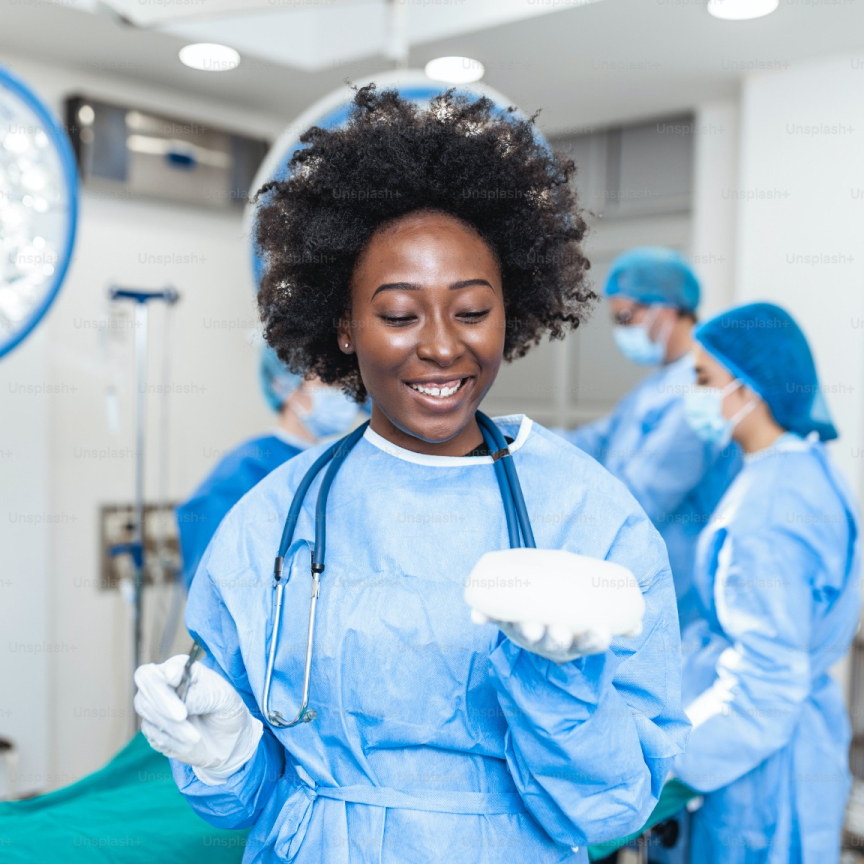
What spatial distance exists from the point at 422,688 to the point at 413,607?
8 cm

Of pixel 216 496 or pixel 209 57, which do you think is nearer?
pixel 216 496

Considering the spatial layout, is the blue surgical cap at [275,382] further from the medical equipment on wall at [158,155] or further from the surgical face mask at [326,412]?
the medical equipment on wall at [158,155]

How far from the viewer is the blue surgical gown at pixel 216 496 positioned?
A: 2.08 meters

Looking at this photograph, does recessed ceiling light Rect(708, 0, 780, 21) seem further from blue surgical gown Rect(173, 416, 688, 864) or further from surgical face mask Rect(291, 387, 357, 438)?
blue surgical gown Rect(173, 416, 688, 864)

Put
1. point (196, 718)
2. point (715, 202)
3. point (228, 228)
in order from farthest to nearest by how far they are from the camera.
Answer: point (228, 228) < point (715, 202) < point (196, 718)

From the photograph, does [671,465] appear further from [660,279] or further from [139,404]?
[139,404]

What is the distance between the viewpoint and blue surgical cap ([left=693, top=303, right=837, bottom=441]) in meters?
1.76

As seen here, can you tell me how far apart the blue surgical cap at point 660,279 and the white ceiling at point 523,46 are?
627 millimetres

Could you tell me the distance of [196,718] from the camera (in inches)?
34.9

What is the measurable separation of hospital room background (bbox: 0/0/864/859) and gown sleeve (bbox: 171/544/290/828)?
5.38 ft

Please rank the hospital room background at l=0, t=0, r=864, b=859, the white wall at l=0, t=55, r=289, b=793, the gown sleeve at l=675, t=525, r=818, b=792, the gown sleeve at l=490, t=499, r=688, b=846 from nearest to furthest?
the gown sleeve at l=490, t=499, r=688, b=846, the gown sleeve at l=675, t=525, r=818, b=792, the hospital room background at l=0, t=0, r=864, b=859, the white wall at l=0, t=55, r=289, b=793

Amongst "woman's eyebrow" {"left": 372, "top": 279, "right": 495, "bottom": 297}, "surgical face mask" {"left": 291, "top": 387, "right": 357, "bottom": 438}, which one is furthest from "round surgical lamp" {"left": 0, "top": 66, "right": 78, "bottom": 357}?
"woman's eyebrow" {"left": 372, "top": 279, "right": 495, "bottom": 297}

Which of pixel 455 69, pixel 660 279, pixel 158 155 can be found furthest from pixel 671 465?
pixel 158 155

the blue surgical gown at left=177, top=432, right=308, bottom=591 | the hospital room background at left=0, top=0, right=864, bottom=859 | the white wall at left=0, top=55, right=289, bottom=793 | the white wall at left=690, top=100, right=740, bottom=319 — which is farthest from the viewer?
the white wall at left=690, top=100, right=740, bottom=319
